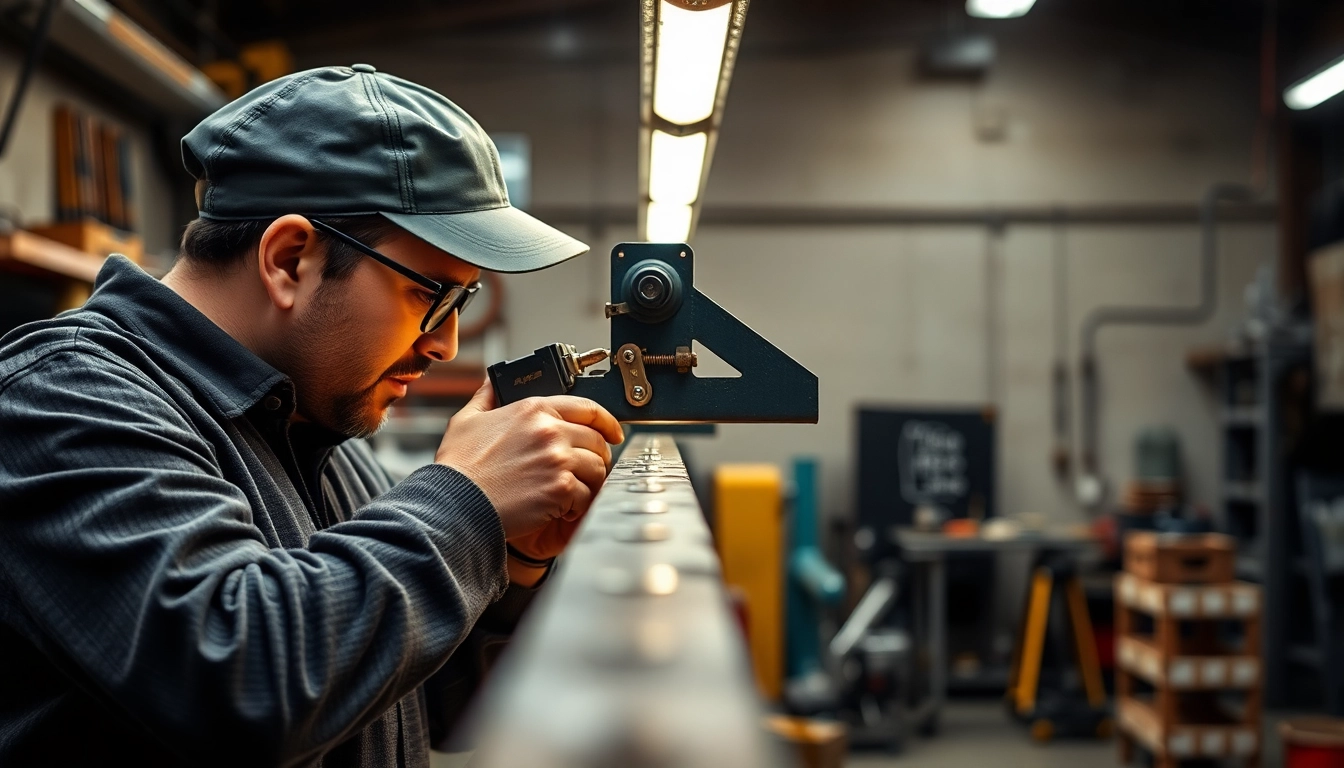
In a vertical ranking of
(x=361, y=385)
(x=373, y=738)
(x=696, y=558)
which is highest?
(x=361, y=385)

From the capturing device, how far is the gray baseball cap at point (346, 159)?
90 centimetres

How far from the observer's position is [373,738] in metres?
0.97

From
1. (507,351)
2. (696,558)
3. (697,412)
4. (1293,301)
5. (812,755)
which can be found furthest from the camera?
(507,351)

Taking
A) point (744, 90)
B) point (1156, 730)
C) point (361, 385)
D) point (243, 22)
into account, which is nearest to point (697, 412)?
point (361, 385)

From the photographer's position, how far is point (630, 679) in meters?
0.39

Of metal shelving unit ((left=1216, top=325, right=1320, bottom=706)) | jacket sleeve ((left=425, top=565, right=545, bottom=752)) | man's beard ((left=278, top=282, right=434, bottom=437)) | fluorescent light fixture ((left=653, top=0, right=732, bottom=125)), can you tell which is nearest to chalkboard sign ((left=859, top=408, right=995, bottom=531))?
metal shelving unit ((left=1216, top=325, right=1320, bottom=706))

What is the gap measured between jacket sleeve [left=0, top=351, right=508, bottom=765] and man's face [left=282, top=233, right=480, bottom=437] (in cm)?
19

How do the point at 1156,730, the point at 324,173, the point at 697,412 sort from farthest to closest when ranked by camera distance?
the point at 1156,730 → the point at 697,412 → the point at 324,173

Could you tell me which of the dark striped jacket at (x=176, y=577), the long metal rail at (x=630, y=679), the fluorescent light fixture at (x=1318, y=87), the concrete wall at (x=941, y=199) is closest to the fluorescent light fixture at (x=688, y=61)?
the dark striped jacket at (x=176, y=577)

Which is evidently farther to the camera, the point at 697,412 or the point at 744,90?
the point at 744,90

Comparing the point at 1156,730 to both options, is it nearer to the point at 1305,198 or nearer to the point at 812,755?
the point at 812,755

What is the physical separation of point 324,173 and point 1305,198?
6.18 metres

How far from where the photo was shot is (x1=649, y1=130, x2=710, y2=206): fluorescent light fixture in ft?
5.19

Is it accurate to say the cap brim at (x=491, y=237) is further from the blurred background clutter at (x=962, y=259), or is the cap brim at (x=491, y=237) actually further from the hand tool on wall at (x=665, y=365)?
the blurred background clutter at (x=962, y=259)
